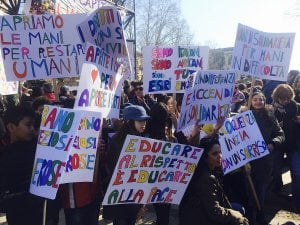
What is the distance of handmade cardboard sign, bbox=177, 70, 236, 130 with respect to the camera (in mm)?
4488

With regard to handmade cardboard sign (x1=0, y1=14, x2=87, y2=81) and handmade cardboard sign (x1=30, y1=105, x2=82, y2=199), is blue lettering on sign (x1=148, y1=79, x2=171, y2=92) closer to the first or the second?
handmade cardboard sign (x1=0, y1=14, x2=87, y2=81)

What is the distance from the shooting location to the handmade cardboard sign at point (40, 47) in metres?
4.70

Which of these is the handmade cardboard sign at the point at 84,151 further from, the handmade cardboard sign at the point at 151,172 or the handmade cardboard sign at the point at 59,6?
the handmade cardboard sign at the point at 59,6

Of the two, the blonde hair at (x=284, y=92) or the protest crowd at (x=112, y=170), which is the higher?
the blonde hair at (x=284, y=92)

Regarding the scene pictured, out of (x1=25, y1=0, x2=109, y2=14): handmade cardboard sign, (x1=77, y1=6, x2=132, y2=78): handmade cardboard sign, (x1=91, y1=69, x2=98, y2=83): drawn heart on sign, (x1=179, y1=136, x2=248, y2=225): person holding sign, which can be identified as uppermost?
(x1=25, y1=0, x2=109, y2=14): handmade cardboard sign

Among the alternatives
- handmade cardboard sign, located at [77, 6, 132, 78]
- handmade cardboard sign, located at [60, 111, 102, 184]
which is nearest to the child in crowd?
handmade cardboard sign, located at [60, 111, 102, 184]

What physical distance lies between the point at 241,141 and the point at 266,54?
1806 mm

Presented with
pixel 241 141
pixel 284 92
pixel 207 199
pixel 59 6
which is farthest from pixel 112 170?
pixel 59 6

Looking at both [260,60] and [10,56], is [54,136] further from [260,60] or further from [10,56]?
[260,60]

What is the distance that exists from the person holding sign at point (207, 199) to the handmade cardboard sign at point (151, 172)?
8 centimetres

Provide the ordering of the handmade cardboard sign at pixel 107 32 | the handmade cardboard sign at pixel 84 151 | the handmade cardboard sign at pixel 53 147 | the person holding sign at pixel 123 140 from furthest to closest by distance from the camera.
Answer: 1. the handmade cardboard sign at pixel 107 32
2. the person holding sign at pixel 123 140
3. the handmade cardboard sign at pixel 84 151
4. the handmade cardboard sign at pixel 53 147

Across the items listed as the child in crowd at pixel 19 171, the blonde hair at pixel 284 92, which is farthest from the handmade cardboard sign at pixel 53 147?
the blonde hair at pixel 284 92

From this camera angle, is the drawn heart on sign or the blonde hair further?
the blonde hair

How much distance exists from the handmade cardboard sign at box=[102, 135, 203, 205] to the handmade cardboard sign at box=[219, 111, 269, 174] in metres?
0.94
